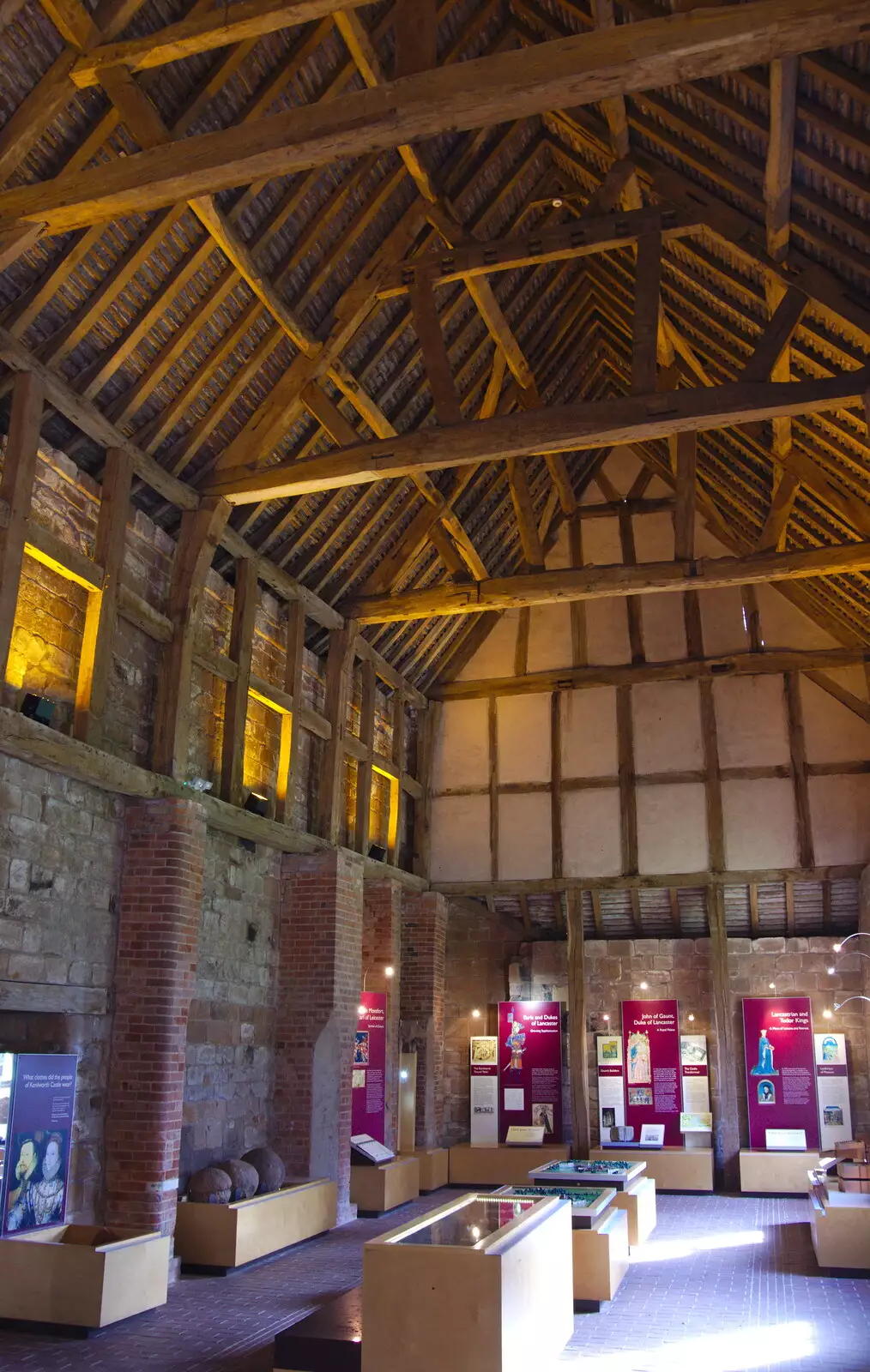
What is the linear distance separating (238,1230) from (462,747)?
7207mm

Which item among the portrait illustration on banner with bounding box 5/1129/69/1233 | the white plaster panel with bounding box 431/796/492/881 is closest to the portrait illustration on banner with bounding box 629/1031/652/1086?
the white plaster panel with bounding box 431/796/492/881

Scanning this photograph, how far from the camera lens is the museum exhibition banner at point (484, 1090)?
13.7m

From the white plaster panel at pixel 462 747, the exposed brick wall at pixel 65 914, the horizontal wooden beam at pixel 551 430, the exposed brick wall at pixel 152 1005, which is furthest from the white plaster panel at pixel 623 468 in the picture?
the exposed brick wall at pixel 65 914

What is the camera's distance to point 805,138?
6387mm

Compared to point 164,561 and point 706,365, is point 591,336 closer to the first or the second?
point 706,365

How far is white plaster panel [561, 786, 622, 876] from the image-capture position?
43.2 ft

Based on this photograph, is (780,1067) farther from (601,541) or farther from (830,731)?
(601,541)

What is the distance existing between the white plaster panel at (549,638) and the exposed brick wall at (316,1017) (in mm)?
4525

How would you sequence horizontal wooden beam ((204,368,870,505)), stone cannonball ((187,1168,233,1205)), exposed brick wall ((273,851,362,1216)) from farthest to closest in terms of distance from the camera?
exposed brick wall ((273,851,362,1216)) < stone cannonball ((187,1168,233,1205)) < horizontal wooden beam ((204,368,870,505))

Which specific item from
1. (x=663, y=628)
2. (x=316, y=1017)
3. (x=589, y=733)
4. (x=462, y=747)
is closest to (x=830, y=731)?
(x=663, y=628)

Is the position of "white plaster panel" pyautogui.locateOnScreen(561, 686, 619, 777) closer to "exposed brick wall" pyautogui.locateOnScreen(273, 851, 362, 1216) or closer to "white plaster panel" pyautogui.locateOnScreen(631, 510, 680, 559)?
"white plaster panel" pyautogui.locateOnScreen(631, 510, 680, 559)

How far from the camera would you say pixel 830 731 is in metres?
12.7

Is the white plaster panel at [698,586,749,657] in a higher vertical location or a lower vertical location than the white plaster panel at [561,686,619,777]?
higher

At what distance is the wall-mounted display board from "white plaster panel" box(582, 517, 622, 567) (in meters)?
6.09
